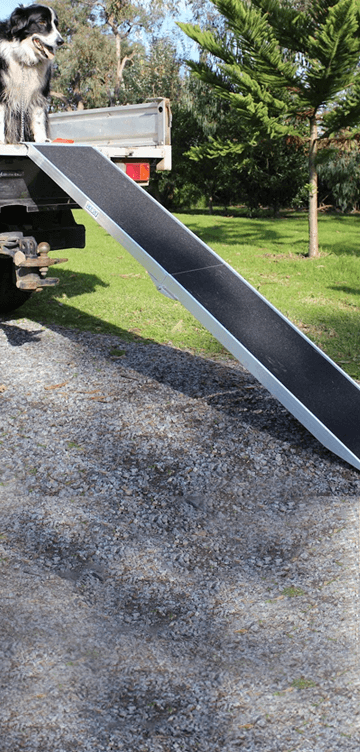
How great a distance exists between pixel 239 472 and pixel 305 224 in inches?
556

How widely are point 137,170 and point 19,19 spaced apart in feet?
5.45

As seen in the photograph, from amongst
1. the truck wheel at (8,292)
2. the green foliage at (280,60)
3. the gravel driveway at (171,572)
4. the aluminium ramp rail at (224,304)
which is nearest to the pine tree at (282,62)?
the green foliage at (280,60)

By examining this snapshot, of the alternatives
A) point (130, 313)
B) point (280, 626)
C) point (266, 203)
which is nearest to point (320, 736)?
point (280, 626)

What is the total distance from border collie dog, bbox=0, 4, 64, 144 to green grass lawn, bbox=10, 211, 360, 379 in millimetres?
1967

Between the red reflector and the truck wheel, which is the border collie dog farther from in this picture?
the truck wheel

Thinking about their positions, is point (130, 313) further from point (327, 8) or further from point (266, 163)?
point (266, 163)

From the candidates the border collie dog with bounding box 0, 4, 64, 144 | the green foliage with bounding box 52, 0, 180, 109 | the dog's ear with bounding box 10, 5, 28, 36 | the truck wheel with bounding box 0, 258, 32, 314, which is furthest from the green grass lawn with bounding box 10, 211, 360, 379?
the green foliage with bounding box 52, 0, 180, 109

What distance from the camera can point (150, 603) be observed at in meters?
2.88

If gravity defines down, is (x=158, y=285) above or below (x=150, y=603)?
above

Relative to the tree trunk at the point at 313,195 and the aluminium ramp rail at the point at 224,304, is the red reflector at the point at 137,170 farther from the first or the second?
the tree trunk at the point at 313,195

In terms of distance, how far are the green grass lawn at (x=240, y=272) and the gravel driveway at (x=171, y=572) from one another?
1.64 m

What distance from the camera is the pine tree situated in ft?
31.1

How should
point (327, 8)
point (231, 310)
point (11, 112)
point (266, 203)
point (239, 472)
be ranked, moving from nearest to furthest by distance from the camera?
point (239, 472), point (231, 310), point (11, 112), point (327, 8), point (266, 203)

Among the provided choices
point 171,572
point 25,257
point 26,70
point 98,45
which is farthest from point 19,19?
point 98,45
